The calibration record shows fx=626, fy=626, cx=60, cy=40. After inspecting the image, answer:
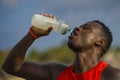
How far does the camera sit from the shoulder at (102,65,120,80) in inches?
282

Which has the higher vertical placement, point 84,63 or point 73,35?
point 73,35

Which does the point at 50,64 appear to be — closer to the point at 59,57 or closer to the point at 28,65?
the point at 28,65

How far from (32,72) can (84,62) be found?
67 centimetres

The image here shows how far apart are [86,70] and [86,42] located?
0.33 metres

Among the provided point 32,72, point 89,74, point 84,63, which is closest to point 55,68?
point 32,72

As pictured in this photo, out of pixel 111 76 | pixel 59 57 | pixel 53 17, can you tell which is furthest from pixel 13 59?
pixel 59 57

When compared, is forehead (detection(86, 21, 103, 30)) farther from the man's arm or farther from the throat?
the man's arm

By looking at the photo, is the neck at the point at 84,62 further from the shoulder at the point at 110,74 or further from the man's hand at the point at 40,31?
the man's hand at the point at 40,31

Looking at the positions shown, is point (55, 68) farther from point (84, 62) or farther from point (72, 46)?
point (72, 46)

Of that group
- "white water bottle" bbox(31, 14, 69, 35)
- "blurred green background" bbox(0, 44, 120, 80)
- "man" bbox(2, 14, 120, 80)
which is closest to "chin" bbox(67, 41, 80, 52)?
"man" bbox(2, 14, 120, 80)

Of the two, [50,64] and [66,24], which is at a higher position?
[66,24]

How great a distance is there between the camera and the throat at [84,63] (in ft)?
24.4

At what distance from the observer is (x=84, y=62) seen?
7.46 metres

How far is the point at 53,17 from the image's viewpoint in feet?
24.1
